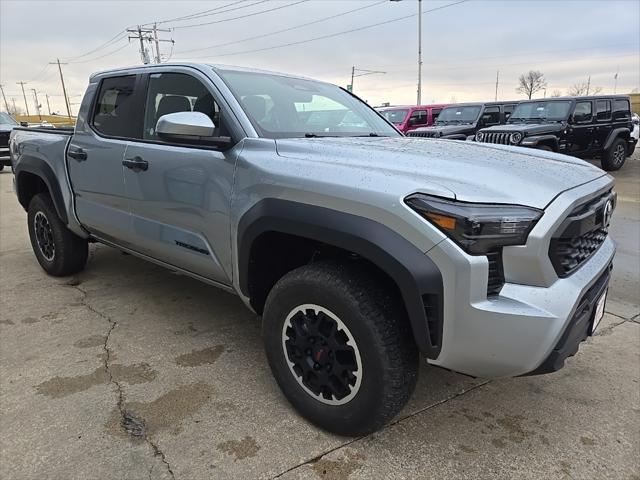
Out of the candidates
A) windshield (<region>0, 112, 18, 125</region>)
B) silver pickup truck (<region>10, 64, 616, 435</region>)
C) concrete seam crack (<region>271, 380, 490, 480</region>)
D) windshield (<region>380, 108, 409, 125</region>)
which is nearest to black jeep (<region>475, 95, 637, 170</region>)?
windshield (<region>380, 108, 409, 125</region>)

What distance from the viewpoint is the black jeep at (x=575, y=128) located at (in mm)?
11516

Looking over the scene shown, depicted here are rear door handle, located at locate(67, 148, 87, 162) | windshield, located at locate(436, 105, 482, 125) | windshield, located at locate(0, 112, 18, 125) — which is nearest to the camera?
rear door handle, located at locate(67, 148, 87, 162)

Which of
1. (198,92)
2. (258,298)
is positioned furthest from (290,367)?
(198,92)

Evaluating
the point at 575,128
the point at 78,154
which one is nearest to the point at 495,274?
the point at 78,154

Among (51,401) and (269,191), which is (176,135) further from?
(51,401)

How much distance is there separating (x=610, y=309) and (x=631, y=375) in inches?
45.6

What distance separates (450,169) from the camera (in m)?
2.05

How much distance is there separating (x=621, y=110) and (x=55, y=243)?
14.1 meters

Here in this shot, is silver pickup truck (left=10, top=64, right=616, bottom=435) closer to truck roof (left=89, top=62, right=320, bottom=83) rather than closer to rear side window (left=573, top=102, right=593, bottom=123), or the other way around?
truck roof (left=89, top=62, right=320, bottom=83)

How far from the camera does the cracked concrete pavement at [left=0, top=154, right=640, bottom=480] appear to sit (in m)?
2.19

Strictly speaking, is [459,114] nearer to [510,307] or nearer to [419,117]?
[419,117]

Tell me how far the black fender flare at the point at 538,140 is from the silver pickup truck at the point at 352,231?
8717 millimetres

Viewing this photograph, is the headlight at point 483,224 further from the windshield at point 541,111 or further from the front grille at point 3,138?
the front grille at point 3,138

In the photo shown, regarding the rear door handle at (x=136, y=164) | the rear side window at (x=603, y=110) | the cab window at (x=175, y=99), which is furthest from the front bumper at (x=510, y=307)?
the rear side window at (x=603, y=110)
